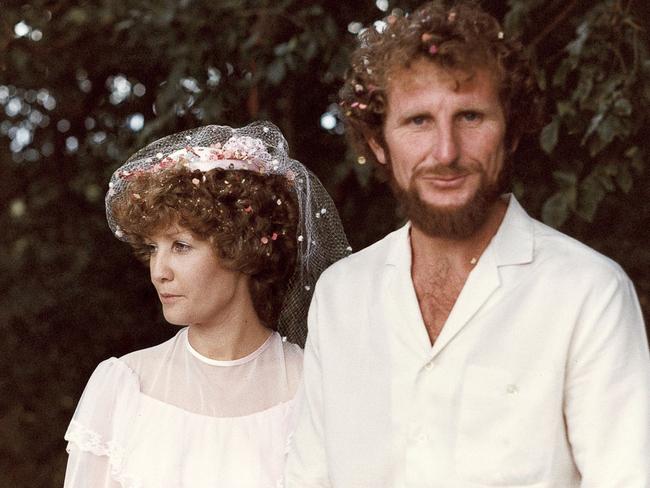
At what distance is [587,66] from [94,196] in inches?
96.3

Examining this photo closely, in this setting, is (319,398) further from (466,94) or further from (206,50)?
(206,50)

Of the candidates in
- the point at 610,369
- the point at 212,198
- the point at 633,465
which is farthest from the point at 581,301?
the point at 212,198

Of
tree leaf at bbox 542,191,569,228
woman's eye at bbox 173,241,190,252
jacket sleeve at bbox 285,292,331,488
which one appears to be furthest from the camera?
tree leaf at bbox 542,191,569,228

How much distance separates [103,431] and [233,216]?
0.70 m

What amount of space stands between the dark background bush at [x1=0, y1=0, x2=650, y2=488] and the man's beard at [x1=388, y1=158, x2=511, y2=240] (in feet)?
3.50

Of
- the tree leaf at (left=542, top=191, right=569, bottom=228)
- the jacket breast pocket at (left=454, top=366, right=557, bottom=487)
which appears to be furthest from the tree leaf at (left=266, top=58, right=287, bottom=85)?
the jacket breast pocket at (left=454, top=366, right=557, bottom=487)

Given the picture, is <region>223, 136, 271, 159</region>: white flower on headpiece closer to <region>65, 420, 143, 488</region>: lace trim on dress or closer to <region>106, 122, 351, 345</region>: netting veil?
<region>106, 122, 351, 345</region>: netting veil

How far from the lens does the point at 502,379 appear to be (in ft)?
8.53

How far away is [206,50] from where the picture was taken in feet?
14.6

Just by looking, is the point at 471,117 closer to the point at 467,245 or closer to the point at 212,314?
the point at 467,245

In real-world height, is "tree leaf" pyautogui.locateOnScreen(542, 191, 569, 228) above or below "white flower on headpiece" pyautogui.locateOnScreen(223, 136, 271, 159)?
below

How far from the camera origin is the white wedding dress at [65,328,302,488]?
3.21 m

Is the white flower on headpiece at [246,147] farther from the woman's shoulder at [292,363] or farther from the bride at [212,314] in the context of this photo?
the woman's shoulder at [292,363]

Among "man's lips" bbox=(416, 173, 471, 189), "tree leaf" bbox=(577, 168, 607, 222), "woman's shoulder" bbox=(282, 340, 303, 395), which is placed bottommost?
"woman's shoulder" bbox=(282, 340, 303, 395)
